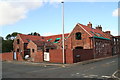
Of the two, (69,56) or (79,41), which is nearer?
(69,56)

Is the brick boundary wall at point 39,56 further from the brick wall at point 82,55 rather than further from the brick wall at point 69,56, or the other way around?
the brick wall at point 82,55

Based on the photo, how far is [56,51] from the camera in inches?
1145

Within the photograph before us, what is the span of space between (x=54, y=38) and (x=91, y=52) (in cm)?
1889

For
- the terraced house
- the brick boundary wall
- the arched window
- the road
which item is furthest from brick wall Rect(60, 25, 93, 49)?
the road

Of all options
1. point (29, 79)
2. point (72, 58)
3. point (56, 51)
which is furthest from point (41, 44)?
point (29, 79)

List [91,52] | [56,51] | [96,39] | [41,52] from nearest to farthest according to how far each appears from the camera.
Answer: [56,51] → [41,52] → [91,52] → [96,39]

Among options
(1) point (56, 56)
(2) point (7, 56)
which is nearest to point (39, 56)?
(1) point (56, 56)

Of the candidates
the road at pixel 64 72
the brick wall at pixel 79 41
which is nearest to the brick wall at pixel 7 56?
the brick wall at pixel 79 41

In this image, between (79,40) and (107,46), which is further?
(107,46)

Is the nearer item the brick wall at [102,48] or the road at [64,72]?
the road at [64,72]

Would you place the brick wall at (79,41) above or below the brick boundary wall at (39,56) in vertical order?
above

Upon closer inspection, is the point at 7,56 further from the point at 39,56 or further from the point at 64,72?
the point at 64,72

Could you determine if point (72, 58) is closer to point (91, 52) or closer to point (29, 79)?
point (91, 52)

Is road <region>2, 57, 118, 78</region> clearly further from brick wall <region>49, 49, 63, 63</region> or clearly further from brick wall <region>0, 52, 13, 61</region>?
brick wall <region>0, 52, 13, 61</region>
